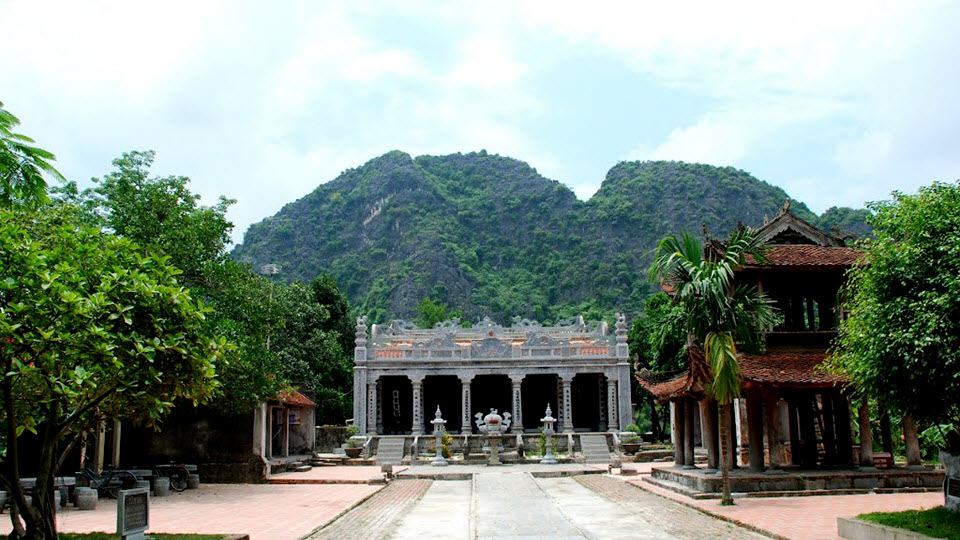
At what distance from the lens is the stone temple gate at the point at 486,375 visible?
36.7m

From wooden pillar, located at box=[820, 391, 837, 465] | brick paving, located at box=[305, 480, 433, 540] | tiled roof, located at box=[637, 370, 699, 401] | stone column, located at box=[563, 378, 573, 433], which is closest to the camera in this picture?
brick paving, located at box=[305, 480, 433, 540]

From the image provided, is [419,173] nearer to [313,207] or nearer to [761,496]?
[313,207]

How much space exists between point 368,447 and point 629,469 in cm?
1337

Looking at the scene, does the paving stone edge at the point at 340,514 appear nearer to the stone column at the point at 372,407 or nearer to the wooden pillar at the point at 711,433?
the wooden pillar at the point at 711,433

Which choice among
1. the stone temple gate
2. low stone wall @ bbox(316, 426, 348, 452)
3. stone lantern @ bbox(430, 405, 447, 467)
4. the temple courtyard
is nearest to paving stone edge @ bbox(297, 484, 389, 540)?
the temple courtyard

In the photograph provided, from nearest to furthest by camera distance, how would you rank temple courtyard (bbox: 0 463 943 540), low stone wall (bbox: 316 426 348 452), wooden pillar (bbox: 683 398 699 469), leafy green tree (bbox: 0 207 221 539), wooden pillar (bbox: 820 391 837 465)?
leafy green tree (bbox: 0 207 221 539)
temple courtyard (bbox: 0 463 943 540)
wooden pillar (bbox: 820 391 837 465)
wooden pillar (bbox: 683 398 699 469)
low stone wall (bbox: 316 426 348 452)

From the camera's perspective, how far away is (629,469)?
933 inches

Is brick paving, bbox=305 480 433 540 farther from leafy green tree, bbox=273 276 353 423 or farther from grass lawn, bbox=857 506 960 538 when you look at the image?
leafy green tree, bbox=273 276 353 423

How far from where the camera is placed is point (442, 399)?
135 ft

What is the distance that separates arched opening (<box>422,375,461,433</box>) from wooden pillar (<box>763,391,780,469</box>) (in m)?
24.5

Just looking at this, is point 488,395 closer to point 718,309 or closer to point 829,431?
point 829,431

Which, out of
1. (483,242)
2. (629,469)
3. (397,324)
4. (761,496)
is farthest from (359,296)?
(761,496)

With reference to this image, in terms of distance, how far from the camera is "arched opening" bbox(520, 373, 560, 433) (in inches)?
1617

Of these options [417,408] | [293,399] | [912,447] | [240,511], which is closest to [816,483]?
[912,447]
